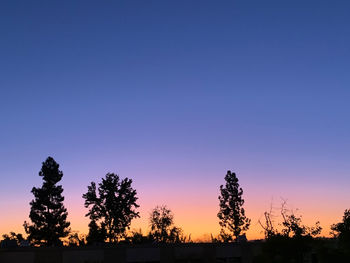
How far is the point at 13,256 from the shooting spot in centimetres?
4309

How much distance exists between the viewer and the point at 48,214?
6694 cm

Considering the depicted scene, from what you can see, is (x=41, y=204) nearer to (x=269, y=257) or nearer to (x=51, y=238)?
(x=51, y=238)

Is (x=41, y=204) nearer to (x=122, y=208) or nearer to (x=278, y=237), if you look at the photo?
(x=122, y=208)

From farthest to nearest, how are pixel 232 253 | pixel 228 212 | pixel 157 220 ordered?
pixel 157 220 → pixel 228 212 → pixel 232 253

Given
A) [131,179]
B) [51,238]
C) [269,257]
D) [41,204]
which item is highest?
[131,179]

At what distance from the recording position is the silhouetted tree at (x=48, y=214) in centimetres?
6631

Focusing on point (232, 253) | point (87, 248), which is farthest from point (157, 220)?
point (87, 248)

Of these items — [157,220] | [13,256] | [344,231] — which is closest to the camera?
[344,231]

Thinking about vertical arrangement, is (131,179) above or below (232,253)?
above

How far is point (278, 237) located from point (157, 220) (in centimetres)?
6420

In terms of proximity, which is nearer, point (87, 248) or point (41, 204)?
point (87, 248)

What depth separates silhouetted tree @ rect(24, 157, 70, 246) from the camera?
66312mm

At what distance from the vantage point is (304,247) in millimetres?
31297

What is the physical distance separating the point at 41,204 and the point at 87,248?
25.9m
